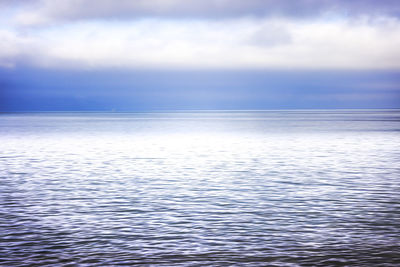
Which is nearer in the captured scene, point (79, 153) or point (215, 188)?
point (215, 188)

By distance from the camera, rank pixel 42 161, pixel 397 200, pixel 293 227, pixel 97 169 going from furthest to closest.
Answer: pixel 42 161 < pixel 97 169 < pixel 397 200 < pixel 293 227

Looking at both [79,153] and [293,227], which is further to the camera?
[79,153]

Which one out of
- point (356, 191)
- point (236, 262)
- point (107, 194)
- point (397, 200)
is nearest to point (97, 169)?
point (107, 194)

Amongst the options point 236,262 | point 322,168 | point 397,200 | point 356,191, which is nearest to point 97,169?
point 322,168

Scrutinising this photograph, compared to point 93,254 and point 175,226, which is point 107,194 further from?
point 93,254

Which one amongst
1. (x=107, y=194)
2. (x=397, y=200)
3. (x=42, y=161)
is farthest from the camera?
(x=42, y=161)

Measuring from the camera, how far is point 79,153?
45.5 metres

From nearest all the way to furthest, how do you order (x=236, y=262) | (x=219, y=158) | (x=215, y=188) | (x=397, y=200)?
(x=236, y=262) < (x=397, y=200) < (x=215, y=188) < (x=219, y=158)

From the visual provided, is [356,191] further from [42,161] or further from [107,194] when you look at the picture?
[42,161]

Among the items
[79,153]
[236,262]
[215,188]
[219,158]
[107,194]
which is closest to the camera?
[236,262]

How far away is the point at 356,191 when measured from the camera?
77.4 ft

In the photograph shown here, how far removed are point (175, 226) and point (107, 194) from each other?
24.0ft

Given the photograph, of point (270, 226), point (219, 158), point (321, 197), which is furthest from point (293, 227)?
point (219, 158)

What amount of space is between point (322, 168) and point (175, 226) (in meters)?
19.2
